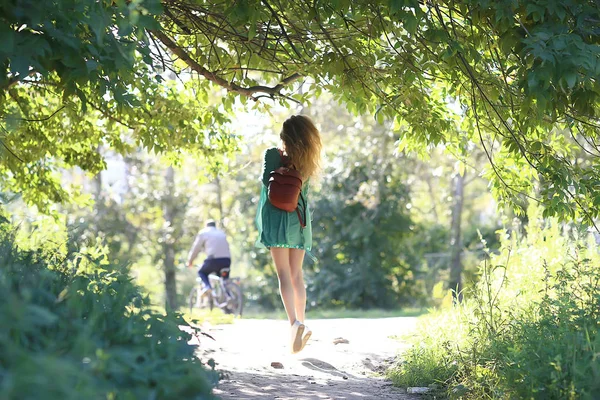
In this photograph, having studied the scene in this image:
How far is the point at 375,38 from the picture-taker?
18.9ft

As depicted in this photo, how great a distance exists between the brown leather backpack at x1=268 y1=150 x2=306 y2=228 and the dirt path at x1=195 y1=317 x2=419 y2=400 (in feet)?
4.27

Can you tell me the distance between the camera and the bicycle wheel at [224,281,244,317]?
15.6m

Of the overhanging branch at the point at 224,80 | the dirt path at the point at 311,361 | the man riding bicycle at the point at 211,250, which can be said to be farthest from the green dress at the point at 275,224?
the man riding bicycle at the point at 211,250

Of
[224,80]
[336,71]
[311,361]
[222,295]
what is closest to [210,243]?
[222,295]

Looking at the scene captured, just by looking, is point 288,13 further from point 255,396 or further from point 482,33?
point 255,396

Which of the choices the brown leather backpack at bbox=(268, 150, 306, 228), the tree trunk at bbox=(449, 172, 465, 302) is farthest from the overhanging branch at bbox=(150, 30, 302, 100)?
the tree trunk at bbox=(449, 172, 465, 302)

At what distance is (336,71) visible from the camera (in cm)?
579

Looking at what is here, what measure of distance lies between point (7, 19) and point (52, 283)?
123 centimetres

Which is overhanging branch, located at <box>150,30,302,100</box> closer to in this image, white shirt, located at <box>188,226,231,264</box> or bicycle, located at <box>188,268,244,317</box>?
white shirt, located at <box>188,226,231,264</box>

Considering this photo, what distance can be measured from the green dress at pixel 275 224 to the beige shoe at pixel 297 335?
2.34ft

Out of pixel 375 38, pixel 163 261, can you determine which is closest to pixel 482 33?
pixel 375 38

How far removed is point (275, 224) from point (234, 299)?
31.4 ft

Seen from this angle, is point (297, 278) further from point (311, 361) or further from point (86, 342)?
point (86, 342)

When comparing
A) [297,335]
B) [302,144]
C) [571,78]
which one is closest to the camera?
[571,78]
